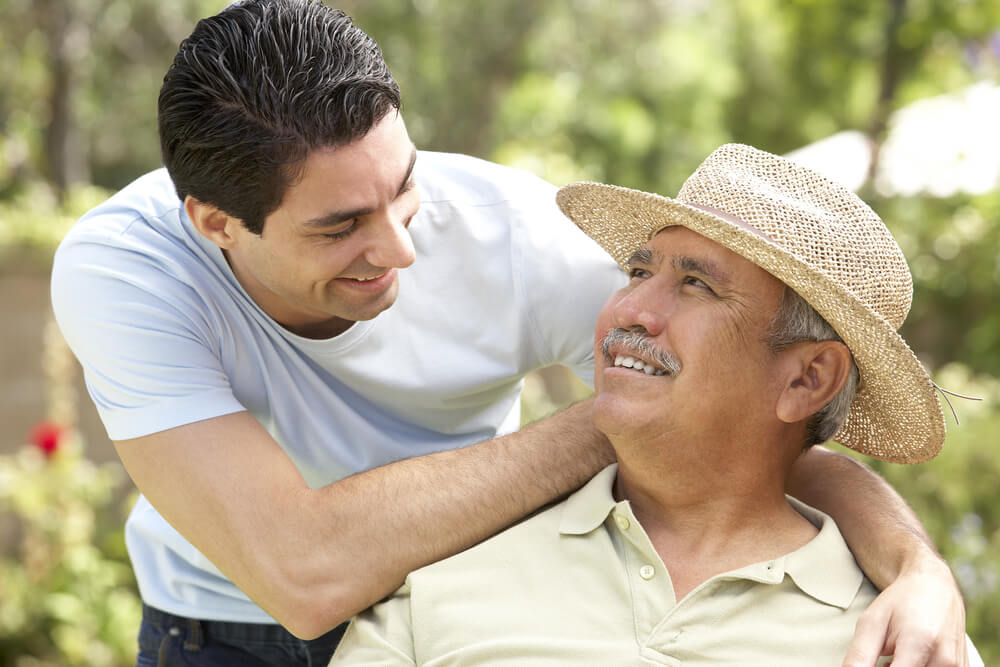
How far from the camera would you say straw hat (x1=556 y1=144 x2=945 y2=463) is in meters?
2.13

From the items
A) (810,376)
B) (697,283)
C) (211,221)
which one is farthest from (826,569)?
(211,221)

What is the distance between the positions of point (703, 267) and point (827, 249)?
0.26 m

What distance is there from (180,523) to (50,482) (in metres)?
3.31

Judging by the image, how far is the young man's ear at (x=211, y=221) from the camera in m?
2.35

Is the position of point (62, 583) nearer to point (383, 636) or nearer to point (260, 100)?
point (383, 636)

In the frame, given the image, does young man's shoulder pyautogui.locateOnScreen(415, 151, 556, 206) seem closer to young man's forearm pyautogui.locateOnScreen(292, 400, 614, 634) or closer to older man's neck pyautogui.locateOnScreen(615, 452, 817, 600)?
young man's forearm pyautogui.locateOnScreen(292, 400, 614, 634)

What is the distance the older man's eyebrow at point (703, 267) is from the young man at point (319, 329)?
1.20 ft

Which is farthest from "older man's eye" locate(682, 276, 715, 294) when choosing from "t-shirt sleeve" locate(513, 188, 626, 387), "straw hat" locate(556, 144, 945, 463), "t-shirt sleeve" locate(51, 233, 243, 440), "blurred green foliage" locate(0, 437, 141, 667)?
"blurred green foliage" locate(0, 437, 141, 667)

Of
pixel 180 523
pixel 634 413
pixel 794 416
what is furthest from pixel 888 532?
pixel 180 523

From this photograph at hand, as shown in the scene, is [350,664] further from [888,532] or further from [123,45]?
[123,45]

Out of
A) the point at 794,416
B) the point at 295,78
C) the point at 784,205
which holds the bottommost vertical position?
the point at 794,416

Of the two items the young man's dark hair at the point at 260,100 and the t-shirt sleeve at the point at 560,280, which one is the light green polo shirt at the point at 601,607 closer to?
the t-shirt sleeve at the point at 560,280

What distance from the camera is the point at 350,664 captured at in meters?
2.28

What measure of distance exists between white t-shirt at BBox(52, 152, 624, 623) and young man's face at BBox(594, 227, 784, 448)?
0.37 m
